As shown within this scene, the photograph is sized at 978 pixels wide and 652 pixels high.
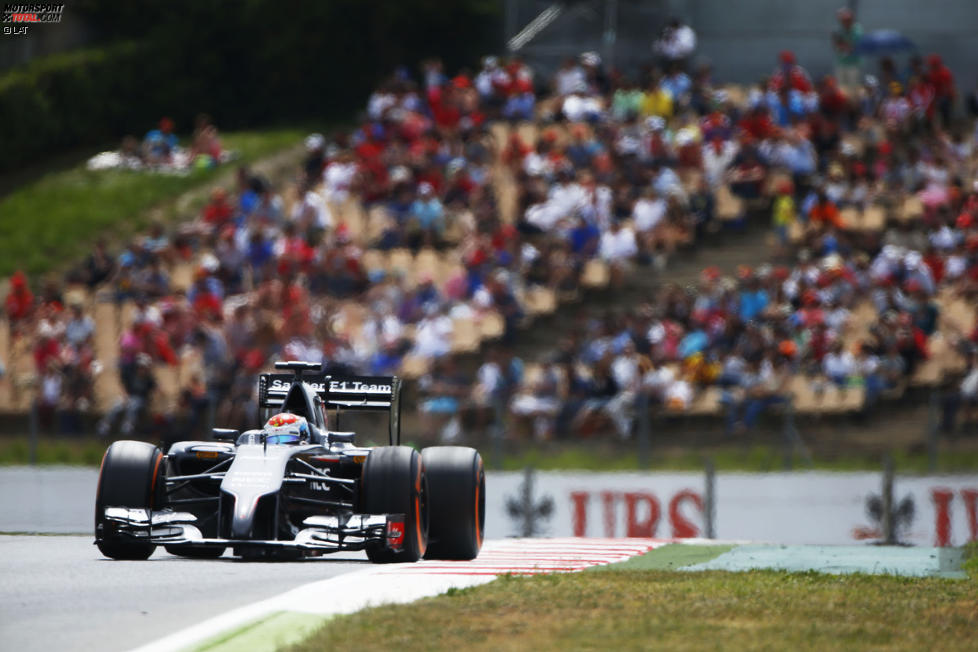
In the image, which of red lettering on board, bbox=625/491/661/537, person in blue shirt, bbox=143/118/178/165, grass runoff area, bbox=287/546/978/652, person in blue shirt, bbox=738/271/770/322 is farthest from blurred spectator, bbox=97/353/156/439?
grass runoff area, bbox=287/546/978/652

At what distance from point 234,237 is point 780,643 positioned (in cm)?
1733

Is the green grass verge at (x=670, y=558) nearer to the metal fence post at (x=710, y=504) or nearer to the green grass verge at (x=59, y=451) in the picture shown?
the metal fence post at (x=710, y=504)

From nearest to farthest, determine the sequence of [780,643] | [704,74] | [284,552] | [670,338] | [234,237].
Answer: [780,643] → [284,552] → [670,338] → [234,237] → [704,74]

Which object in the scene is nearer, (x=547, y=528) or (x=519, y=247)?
(x=547, y=528)

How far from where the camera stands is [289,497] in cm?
1134

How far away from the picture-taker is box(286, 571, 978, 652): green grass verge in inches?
314

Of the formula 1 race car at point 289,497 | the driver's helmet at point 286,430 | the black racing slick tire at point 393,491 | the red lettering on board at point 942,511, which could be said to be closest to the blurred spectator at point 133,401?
the formula 1 race car at point 289,497

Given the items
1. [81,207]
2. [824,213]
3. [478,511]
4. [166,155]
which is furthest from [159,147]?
[478,511]

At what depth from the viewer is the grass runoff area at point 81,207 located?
28062 millimetres

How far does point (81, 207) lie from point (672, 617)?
888 inches

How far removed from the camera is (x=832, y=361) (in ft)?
63.4

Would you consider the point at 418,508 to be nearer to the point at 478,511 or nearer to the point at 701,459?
the point at 478,511

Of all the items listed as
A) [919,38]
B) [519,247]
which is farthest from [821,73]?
[519,247]

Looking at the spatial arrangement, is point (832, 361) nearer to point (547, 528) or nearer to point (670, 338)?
point (670, 338)
